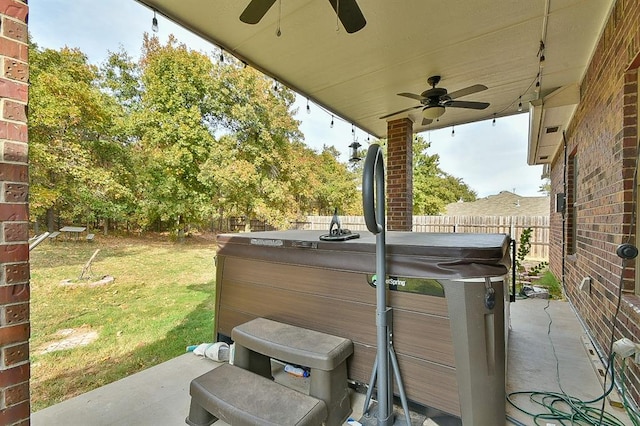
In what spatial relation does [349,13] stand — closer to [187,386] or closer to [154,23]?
[154,23]

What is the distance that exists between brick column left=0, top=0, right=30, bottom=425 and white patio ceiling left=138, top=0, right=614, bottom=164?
1615mm

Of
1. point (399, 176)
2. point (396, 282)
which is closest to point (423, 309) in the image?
point (396, 282)

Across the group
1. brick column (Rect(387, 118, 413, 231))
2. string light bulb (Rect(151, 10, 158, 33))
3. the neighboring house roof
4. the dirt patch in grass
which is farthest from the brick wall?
the neighboring house roof

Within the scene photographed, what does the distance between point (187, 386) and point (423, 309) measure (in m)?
1.65

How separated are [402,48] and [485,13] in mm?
751

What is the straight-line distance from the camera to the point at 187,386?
2008 millimetres

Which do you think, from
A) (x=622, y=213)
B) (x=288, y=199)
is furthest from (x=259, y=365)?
(x=288, y=199)

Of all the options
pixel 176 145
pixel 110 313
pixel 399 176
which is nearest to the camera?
pixel 110 313

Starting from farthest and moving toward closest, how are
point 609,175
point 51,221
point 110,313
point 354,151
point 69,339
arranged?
1. point 51,221
2. point 354,151
3. point 110,313
4. point 69,339
5. point 609,175

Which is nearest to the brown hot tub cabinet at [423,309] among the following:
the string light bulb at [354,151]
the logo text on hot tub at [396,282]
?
the logo text on hot tub at [396,282]

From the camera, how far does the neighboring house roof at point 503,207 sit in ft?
55.8

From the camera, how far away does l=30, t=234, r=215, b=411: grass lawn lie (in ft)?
9.29

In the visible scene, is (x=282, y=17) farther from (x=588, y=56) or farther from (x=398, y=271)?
(x=588, y=56)

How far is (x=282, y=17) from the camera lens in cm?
250
